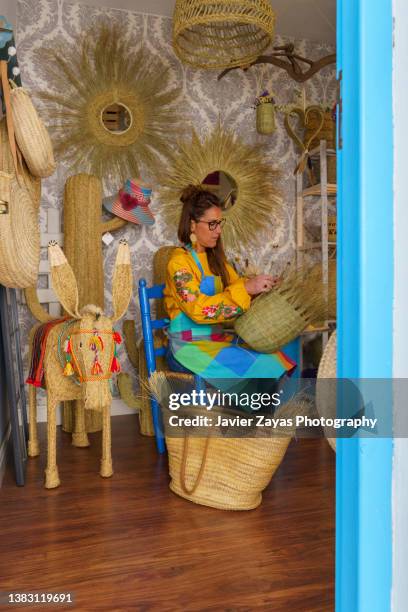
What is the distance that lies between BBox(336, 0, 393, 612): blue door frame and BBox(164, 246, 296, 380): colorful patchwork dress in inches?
64.8

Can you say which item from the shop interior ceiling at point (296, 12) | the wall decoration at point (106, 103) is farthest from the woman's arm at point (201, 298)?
the shop interior ceiling at point (296, 12)

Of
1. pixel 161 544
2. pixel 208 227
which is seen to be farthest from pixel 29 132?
pixel 161 544

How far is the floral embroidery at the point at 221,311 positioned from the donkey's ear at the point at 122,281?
0.38 metres

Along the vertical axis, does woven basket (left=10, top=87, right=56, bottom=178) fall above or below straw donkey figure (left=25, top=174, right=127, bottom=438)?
above

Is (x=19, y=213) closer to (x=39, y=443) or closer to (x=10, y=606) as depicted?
(x=10, y=606)

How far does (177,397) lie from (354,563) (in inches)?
64.4

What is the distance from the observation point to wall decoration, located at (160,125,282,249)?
384 centimetres

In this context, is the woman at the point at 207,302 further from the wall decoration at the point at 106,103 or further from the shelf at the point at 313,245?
the shelf at the point at 313,245

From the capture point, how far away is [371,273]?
869mm

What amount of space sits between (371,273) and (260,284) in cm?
161

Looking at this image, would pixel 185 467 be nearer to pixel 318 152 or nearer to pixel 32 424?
pixel 32 424

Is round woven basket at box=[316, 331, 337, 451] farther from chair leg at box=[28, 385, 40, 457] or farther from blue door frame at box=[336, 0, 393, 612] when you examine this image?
chair leg at box=[28, 385, 40, 457]

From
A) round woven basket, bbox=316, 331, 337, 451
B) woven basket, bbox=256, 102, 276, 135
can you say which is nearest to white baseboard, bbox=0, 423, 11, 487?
round woven basket, bbox=316, 331, 337, 451

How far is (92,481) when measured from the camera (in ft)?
8.39
